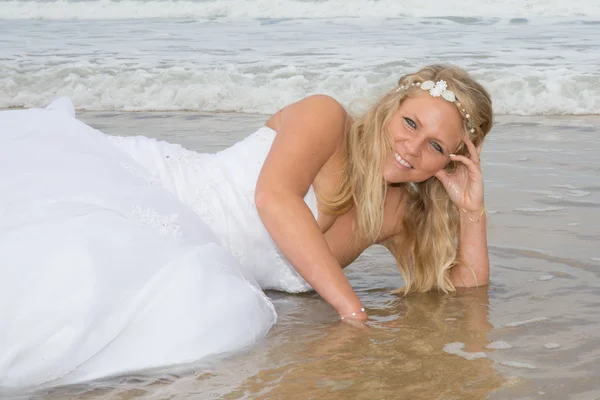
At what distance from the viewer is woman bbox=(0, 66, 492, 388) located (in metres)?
2.85

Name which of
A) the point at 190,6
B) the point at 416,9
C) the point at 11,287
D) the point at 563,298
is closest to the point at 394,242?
the point at 563,298

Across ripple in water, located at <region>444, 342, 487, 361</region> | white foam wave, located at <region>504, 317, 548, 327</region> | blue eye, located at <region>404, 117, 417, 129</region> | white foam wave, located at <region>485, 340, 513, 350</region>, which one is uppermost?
blue eye, located at <region>404, 117, 417, 129</region>

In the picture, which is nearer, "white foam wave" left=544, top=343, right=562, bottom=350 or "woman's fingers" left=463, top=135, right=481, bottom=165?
"white foam wave" left=544, top=343, right=562, bottom=350

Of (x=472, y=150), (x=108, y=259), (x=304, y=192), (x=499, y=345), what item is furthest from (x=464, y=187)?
(x=108, y=259)

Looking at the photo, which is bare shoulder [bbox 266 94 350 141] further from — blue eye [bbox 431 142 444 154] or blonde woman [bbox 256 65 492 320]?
blue eye [bbox 431 142 444 154]

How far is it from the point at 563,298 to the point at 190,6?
1777 centimetres

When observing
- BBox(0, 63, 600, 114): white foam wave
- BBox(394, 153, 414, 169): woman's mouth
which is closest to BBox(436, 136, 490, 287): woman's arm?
BBox(394, 153, 414, 169): woman's mouth

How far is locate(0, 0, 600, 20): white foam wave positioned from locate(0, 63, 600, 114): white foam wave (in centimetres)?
737

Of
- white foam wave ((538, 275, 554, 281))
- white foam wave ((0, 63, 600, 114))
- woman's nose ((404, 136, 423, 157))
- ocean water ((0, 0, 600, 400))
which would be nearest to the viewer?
ocean water ((0, 0, 600, 400))

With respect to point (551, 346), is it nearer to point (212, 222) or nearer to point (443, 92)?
point (443, 92)

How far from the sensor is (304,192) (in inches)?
150

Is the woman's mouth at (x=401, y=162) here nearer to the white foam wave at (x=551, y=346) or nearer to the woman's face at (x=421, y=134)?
the woman's face at (x=421, y=134)

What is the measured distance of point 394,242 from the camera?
4.38 meters

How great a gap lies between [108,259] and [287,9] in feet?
56.6
